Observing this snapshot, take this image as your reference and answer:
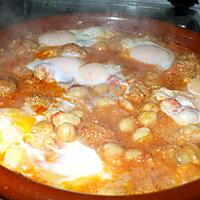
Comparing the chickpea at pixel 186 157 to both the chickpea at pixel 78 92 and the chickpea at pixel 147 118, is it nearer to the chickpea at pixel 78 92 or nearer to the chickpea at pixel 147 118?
the chickpea at pixel 147 118

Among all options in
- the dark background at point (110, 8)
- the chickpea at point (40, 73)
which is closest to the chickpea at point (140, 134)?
the chickpea at point (40, 73)

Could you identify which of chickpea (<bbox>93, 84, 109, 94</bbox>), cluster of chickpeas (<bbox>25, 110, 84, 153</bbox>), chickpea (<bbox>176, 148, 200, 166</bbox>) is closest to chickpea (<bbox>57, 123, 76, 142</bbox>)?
cluster of chickpeas (<bbox>25, 110, 84, 153</bbox>)

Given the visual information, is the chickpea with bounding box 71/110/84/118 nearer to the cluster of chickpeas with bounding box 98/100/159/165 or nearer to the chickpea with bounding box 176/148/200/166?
the cluster of chickpeas with bounding box 98/100/159/165

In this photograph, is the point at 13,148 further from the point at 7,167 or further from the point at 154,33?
the point at 154,33

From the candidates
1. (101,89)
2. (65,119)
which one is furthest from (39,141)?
(101,89)

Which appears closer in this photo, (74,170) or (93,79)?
(74,170)

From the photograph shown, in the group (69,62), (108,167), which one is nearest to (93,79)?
(69,62)
